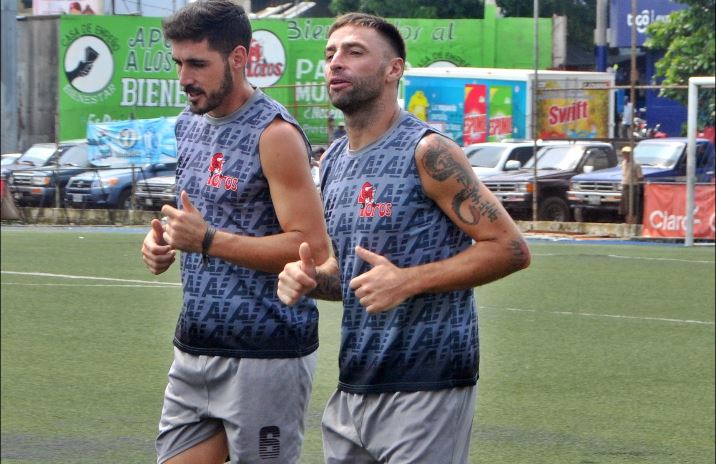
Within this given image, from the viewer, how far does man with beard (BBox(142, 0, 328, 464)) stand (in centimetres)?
427

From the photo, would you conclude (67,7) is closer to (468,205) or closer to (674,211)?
(674,211)

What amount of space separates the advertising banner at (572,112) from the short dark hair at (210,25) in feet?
78.6

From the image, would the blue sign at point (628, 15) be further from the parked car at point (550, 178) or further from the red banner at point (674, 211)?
the red banner at point (674, 211)

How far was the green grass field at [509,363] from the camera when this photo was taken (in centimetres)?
788

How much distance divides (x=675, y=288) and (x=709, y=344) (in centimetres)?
411

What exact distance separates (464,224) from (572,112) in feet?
89.7

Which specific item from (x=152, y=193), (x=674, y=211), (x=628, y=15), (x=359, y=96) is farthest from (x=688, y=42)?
(x=359, y=96)

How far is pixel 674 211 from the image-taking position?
74.6 feet

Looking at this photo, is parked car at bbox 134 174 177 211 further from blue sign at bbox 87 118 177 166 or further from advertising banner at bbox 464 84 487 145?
advertising banner at bbox 464 84 487 145

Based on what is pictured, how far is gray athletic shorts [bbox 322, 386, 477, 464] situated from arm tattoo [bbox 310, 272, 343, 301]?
31 centimetres

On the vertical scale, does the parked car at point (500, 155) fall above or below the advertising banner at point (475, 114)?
below

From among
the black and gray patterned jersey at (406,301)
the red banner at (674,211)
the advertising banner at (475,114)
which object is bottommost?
the red banner at (674,211)

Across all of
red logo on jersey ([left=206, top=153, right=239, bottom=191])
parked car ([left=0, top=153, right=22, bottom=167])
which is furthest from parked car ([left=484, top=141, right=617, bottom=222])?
red logo on jersey ([left=206, top=153, right=239, bottom=191])

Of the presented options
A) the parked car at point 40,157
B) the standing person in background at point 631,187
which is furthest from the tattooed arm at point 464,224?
the parked car at point 40,157
